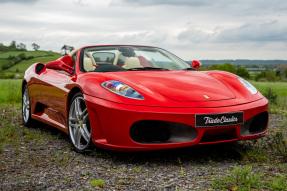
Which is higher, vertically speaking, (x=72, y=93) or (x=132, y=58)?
(x=132, y=58)

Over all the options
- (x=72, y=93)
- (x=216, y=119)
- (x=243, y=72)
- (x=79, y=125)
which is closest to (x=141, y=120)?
(x=216, y=119)

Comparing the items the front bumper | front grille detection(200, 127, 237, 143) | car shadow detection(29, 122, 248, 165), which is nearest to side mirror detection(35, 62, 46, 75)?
car shadow detection(29, 122, 248, 165)

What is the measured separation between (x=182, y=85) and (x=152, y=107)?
2.13ft

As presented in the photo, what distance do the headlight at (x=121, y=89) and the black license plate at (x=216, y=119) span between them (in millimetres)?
614

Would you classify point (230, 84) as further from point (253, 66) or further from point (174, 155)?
point (253, 66)

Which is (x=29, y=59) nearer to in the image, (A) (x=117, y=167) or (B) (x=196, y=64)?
(B) (x=196, y=64)

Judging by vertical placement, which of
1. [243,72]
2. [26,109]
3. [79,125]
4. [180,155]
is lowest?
[243,72]

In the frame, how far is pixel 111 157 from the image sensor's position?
13.3 feet

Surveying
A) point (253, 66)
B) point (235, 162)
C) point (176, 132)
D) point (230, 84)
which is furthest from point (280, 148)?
point (253, 66)

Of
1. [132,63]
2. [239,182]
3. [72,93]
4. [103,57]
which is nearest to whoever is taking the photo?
[239,182]

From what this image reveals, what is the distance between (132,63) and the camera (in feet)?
17.1

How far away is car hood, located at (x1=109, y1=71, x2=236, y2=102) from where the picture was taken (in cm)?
384

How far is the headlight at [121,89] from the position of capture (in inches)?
147

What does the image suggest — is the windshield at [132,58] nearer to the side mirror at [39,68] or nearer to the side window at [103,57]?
the side window at [103,57]
